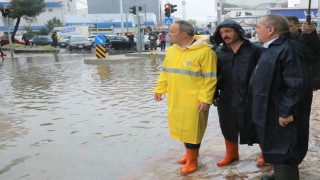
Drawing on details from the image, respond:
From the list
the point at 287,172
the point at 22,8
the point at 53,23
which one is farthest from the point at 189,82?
the point at 53,23

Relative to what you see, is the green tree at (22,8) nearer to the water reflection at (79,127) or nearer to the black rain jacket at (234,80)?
the water reflection at (79,127)

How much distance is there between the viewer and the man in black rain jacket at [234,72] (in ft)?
12.4

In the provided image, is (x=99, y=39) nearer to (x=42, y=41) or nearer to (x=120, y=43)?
(x=120, y=43)

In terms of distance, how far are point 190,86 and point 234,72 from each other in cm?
46

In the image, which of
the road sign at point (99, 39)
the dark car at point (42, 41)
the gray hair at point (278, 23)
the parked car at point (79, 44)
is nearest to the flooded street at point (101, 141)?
the gray hair at point (278, 23)

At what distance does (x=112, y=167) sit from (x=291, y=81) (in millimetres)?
2560

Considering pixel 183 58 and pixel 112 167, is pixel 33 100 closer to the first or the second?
pixel 112 167

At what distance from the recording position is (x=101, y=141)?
5.82m

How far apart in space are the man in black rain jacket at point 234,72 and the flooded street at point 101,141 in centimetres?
56

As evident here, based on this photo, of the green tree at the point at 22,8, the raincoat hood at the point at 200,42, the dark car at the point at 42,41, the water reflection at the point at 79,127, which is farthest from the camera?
the dark car at the point at 42,41

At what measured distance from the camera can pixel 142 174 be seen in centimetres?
431

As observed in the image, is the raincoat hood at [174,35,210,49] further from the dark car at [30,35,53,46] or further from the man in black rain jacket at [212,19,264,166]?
the dark car at [30,35,53,46]

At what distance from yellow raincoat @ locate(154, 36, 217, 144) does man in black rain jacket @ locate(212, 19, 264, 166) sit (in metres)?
0.14

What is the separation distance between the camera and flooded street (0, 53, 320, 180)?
4.39 meters
